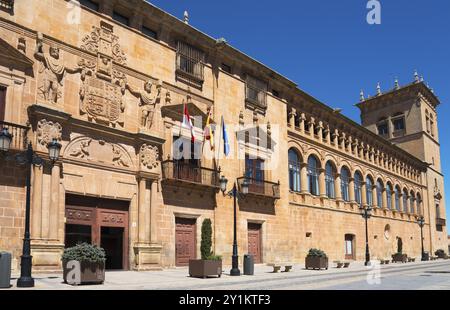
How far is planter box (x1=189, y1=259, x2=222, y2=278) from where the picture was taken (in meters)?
18.3

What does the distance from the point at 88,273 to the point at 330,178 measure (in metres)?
28.4

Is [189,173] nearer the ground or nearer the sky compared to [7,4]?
nearer the ground

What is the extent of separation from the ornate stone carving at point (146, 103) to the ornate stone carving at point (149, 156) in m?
1.03

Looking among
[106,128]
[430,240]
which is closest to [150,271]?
Answer: [106,128]

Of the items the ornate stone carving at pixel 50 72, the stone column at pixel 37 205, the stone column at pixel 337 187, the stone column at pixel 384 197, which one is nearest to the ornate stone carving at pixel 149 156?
the ornate stone carving at pixel 50 72

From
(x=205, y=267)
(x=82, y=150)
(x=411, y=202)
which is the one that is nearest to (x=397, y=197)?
(x=411, y=202)

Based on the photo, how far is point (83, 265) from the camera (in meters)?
14.6

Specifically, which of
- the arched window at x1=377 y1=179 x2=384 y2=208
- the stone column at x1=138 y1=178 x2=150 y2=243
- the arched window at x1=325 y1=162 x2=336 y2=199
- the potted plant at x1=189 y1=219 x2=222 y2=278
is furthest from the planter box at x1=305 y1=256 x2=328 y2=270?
the arched window at x1=377 y1=179 x2=384 y2=208

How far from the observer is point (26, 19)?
18.6 metres

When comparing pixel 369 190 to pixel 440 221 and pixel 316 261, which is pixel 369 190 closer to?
pixel 316 261

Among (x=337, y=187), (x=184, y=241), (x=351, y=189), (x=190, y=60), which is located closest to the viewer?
(x=184, y=241)

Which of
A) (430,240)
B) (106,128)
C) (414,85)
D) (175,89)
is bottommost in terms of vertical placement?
(430,240)

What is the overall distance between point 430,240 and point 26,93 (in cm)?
5619
